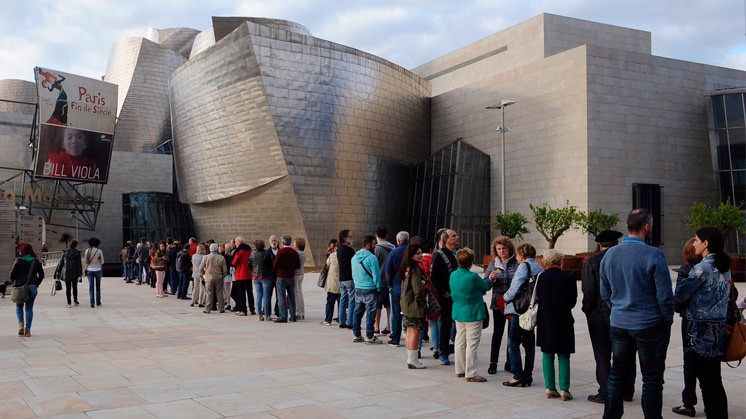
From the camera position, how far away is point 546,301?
6.02m

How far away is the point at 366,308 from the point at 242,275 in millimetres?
4539

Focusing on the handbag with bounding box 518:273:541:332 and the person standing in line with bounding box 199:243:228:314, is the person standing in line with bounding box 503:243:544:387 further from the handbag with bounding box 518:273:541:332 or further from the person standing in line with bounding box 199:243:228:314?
the person standing in line with bounding box 199:243:228:314

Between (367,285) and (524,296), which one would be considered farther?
(367,285)

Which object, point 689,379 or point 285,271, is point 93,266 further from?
point 689,379

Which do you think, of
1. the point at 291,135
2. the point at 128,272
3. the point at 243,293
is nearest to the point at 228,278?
the point at 243,293

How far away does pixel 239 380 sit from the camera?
22.2 ft

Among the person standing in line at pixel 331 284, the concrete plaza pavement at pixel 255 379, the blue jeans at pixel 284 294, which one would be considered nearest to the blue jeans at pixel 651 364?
the concrete plaza pavement at pixel 255 379

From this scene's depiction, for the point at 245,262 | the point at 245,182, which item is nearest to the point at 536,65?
the point at 245,182

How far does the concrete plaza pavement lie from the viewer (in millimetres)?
5594

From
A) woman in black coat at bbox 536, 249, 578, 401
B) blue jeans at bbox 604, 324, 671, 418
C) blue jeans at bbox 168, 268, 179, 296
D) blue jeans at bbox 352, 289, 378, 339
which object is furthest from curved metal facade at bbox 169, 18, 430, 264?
blue jeans at bbox 604, 324, 671, 418

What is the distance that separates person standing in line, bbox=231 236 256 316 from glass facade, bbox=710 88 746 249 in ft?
90.7

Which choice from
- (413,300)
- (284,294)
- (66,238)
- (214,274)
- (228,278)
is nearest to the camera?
(413,300)

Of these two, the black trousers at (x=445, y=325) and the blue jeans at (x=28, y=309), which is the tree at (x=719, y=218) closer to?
the black trousers at (x=445, y=325)

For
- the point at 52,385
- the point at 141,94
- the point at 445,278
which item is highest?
the point at 141,94
